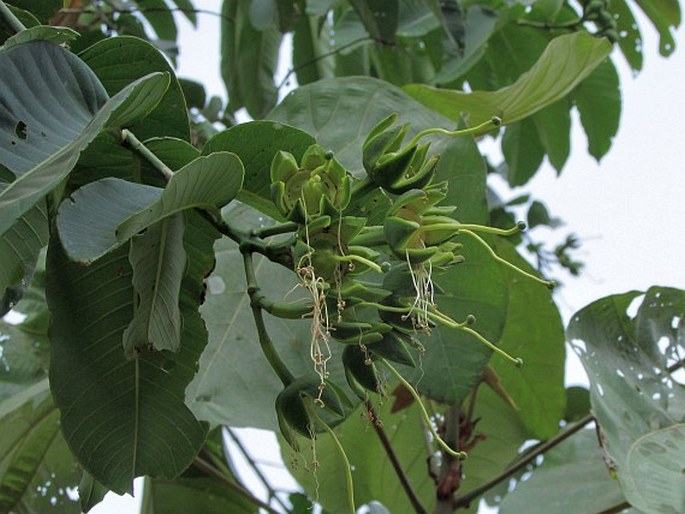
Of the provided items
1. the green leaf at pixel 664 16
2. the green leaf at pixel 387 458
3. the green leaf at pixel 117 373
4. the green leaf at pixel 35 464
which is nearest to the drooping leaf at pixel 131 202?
the green leaf at pixel 117 373

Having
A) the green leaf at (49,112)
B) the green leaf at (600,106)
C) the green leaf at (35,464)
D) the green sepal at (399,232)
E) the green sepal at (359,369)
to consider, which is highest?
the green leaf at (49,112)

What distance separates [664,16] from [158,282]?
161cm

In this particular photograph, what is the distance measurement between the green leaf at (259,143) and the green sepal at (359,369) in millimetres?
191

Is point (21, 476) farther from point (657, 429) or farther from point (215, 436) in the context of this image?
point (657, 429)

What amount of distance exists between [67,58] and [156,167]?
12 centimetres

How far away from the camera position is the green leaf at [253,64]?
2029mm

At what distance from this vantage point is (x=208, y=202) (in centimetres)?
83

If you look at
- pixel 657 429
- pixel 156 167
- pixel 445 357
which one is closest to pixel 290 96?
pixel 445 357

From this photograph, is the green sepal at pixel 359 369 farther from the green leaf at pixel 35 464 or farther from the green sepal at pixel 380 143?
the green leaf at pixel 35 464

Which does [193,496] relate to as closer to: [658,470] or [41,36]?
[658,470]

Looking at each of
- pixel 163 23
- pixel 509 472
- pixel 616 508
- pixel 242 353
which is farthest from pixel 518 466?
pixel 163 23

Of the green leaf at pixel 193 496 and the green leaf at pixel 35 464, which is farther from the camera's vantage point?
the green leaf at pixel 193 496

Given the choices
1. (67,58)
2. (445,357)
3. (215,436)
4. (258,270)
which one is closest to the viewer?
(67,58)

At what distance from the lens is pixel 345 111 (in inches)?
55.8
